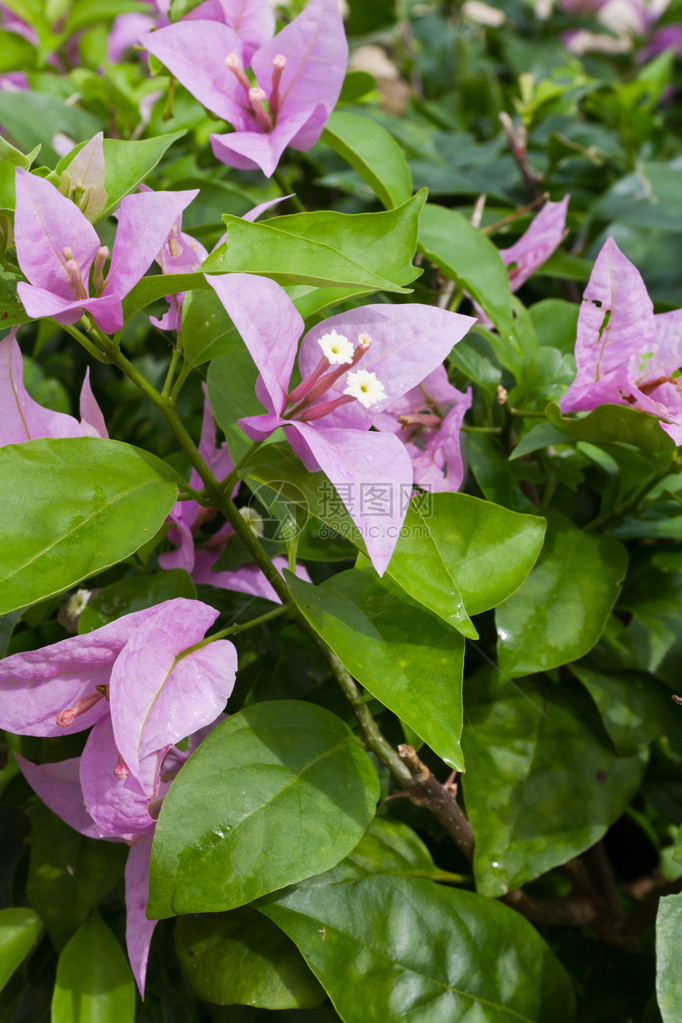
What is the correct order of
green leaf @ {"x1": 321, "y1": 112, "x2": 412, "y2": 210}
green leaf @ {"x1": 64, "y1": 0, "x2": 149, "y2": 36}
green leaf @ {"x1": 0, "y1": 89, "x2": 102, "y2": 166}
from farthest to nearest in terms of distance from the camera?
green leaf @ {"x1": 64, "y1": 0, "x2": 149, "y2": 36} → green leaf @ {"x1": 0, "y1": 89, "x2": 102, "y2": 166} → green leaf @ {"x1": 321, "y1": 112, "x2": 412, "y2": 210}

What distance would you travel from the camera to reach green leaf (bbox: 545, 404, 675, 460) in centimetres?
53

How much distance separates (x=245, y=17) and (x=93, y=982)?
2.22 ft

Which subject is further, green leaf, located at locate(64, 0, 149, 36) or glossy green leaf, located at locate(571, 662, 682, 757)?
green leaf, located at locate(64, 0, 149, 36)

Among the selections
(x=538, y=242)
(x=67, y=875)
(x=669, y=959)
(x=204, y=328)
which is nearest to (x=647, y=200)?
(x=538, y=242)

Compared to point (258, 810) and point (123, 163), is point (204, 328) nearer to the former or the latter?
point (123, 163)

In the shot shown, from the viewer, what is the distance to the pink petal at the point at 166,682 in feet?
1.41

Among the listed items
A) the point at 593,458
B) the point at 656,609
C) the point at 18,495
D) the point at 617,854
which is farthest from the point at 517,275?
the point at 617,854

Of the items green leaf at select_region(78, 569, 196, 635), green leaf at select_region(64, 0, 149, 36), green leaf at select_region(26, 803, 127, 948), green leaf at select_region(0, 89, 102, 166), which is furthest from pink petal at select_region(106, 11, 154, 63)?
green leaf at select_region(26, 803, 127, 948)

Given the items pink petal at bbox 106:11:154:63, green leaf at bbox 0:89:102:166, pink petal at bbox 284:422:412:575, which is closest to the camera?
pink petal at bbox 284:422:412:575

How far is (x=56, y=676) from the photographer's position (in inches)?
18.4

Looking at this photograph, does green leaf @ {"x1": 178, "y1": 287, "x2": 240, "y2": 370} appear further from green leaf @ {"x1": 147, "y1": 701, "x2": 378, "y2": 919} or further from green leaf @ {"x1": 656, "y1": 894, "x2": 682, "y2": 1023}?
green leaf @ {"x1": 656, "y1": 894, "x2": 682, "y2": 1023}

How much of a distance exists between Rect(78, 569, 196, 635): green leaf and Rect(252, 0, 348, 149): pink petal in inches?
12.8

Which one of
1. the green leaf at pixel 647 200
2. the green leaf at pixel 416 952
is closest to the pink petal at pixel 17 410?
the green leaf at pixel 416 952

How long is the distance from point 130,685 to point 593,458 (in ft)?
1.26
